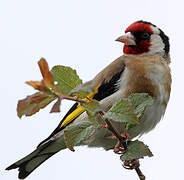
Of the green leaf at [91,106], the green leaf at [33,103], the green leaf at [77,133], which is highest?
the green leaf at [33,103]

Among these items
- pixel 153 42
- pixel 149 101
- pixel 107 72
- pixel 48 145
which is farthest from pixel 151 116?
pixel 149 101

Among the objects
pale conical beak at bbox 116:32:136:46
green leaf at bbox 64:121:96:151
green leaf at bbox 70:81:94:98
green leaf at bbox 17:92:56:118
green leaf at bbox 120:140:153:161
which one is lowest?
green leaf at bbox 120:140:153:161

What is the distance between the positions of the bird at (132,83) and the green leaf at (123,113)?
1495mm

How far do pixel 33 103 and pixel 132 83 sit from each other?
1800 mm

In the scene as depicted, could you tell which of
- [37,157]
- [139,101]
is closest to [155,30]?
[37,157]

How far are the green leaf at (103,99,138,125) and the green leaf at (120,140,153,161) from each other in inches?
10.7

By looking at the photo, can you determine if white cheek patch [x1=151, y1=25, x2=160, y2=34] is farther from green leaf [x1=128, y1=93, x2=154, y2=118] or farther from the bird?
green leaf [x1=128, y1=93, x2=154, y2=118]

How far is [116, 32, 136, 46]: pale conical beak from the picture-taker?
10.7ft

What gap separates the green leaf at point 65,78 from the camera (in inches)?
55.6

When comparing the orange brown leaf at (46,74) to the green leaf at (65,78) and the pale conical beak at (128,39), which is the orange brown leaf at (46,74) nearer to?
the green leaf at (65,78)

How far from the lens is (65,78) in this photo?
1.46 meters

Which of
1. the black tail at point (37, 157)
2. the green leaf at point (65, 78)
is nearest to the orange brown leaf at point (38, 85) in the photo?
the green leaf at point (65, 78)

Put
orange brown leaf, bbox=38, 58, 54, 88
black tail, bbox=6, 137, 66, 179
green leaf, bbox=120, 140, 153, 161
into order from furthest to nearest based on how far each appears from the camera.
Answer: black tail, bbox=6, 137, 66, 179 → green leaf, bbox=120, 140, 153, 161 → orange brown leaf, bbox=38, 58, 54, 88

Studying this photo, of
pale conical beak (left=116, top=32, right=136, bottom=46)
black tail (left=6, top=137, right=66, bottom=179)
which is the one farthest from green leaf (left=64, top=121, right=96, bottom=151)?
black tail (left=6, top=137, right=66, bottom=179)
